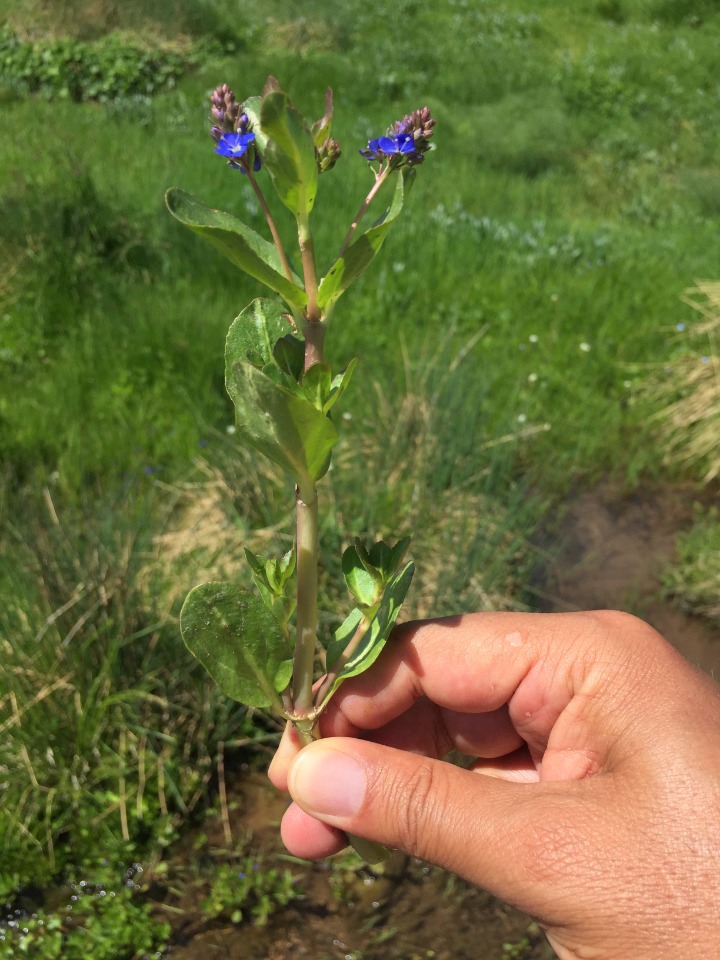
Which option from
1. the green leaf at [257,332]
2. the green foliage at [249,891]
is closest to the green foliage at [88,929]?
the green foliage at [249,891]

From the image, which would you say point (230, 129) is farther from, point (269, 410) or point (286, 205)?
point (269, 410)

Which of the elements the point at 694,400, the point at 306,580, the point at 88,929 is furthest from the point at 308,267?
the point at 694,400

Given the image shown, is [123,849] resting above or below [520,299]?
below

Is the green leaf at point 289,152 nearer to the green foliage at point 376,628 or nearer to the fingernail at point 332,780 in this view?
the green foliage at point 376,628

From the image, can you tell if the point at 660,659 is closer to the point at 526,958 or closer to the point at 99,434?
the point at 526,958

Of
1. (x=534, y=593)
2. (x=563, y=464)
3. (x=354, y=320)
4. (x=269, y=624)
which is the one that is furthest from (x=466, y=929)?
(x=354, y=320)

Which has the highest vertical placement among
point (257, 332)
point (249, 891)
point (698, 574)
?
point (257, 332)
